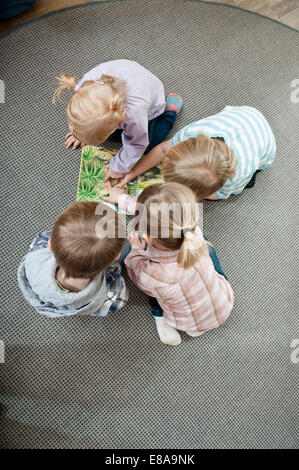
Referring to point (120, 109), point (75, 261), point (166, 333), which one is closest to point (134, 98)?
point (120, 109)

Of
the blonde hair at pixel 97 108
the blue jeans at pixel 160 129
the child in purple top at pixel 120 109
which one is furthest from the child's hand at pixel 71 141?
the blonde hair at pixel 97 108

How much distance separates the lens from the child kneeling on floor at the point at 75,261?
28.5 inches

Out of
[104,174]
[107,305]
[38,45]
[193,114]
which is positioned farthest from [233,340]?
[38,45]

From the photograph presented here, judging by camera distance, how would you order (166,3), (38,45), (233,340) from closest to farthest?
(233,340), (38,45), (166,3)

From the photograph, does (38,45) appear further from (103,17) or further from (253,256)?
(253,256)

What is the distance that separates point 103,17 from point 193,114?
0.50 metres

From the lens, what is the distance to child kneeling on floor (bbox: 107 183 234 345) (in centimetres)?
76

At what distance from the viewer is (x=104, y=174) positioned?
1.18m

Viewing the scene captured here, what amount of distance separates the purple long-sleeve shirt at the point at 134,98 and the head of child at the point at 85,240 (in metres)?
0.33

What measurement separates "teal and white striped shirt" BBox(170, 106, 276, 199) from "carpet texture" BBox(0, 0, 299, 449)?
0.24 meters

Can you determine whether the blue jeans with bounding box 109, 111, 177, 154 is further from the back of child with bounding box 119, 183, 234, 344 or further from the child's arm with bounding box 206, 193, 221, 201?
the back of child with bounding box 119, 183, 234, 344

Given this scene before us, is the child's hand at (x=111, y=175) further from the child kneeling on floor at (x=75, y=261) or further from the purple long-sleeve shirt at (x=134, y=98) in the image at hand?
the child kneeling on floor at (x=75, y=261)

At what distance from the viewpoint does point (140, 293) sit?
3.72ft

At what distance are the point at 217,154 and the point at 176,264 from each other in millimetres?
285
